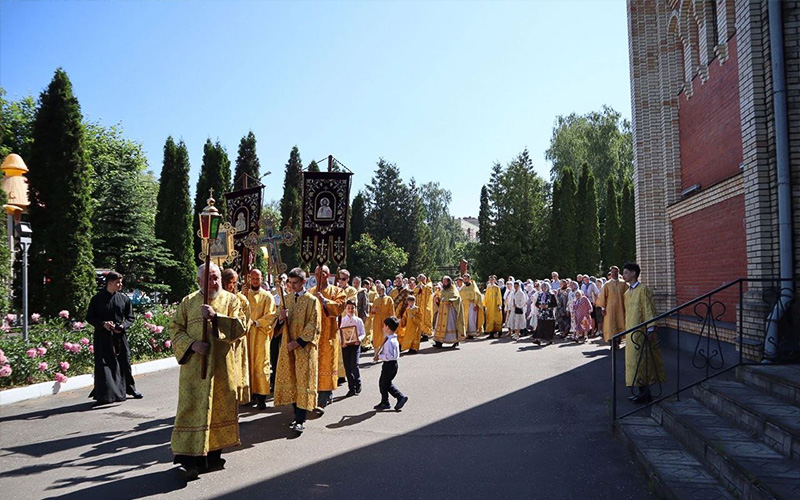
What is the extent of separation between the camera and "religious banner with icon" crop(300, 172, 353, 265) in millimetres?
9109

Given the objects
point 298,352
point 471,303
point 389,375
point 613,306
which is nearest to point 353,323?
point 389,375

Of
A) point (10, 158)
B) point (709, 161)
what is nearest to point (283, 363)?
point (10, 158)

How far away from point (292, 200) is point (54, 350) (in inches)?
1544

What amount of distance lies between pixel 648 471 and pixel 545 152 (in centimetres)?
4306

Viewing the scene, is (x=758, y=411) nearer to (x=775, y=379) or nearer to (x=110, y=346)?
(x=775, y=379)

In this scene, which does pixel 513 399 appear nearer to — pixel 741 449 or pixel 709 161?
pixel 741 449

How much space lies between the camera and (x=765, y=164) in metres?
7.87

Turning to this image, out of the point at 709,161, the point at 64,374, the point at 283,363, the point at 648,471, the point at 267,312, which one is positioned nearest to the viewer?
the point at 648,471

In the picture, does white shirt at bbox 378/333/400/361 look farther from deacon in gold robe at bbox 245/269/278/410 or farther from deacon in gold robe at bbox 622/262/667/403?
deacon in gold robe at bbox 622/262/667/403

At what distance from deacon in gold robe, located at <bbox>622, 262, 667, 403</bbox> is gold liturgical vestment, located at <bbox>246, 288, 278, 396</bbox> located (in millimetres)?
5252

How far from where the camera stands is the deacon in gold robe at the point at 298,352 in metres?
7.18

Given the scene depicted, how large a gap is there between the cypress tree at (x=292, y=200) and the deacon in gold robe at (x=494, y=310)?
27.4 metres

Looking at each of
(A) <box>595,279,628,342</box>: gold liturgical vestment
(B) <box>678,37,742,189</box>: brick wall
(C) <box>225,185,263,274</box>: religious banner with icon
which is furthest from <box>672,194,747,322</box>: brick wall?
(C) <box>225,185,263,274</box>: religious banner with icon

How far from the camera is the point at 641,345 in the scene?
7773 mm
